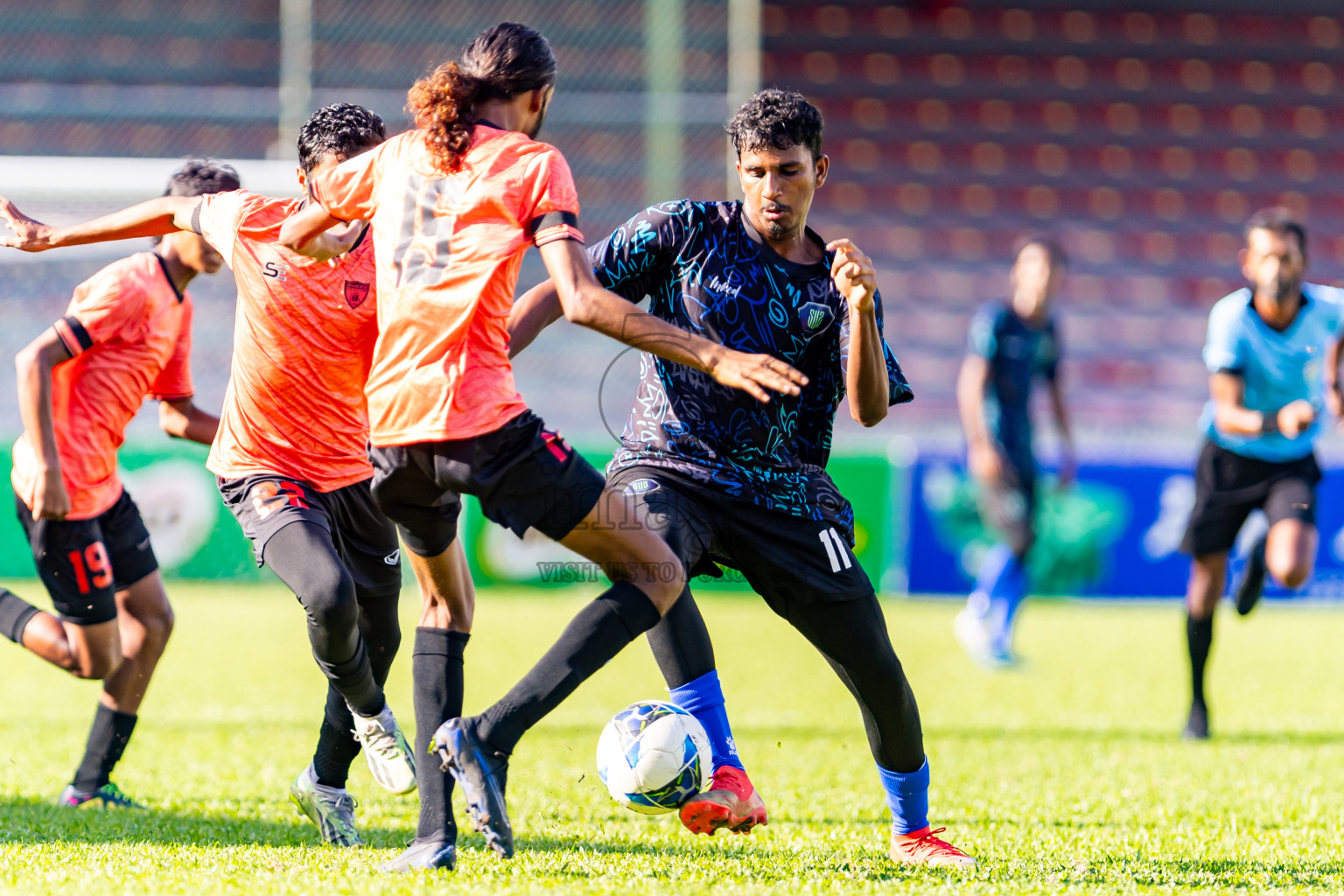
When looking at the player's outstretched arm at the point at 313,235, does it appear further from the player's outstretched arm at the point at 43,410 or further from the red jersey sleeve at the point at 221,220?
the player's outstretched arm at the point at 43,410

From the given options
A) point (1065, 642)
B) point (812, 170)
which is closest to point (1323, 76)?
point (1065, 642)

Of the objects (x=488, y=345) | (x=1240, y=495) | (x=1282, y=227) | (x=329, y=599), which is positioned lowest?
(x=329, y=599)

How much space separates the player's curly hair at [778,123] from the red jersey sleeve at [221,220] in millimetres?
1427

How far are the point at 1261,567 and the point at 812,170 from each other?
408 centimetres

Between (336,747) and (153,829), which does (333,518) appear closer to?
(336,747)

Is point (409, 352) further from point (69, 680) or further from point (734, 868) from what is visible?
point (69, 680)

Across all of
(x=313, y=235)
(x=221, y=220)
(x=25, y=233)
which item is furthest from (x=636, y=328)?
(x=25, y=233)

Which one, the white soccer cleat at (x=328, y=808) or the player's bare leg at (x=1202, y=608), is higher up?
the player's bare leg at (x=1202, y=608)

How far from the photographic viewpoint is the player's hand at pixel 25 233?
413 centimetres

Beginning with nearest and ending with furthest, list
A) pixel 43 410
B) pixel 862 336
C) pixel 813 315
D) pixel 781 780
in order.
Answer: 1. pixel 862 336
2. pixel 813 315
3. pixel 43 410
4. pixel 781 780

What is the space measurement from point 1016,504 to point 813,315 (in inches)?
222

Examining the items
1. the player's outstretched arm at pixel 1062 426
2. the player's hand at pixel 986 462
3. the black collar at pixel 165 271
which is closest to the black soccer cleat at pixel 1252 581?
the player's hand at pixel 986 462

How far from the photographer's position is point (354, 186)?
3.49 metres

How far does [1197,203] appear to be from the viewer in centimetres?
1625
